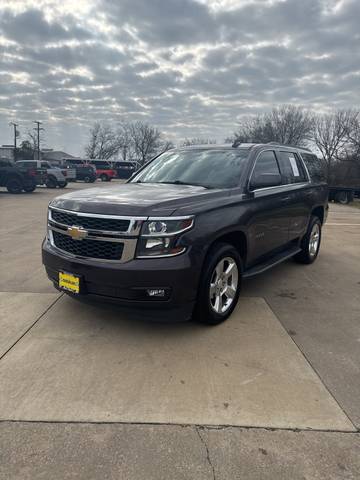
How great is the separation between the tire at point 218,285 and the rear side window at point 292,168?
6.65 ft

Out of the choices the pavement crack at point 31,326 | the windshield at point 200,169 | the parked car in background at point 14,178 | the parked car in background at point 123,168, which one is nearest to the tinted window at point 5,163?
the parked car in background at point 14,178

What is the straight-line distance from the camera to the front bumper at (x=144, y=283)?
3027 millimetres

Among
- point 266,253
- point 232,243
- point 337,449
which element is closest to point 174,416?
point 337,449

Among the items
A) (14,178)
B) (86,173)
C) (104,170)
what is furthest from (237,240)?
(104,170)

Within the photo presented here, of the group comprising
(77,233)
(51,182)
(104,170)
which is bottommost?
(51,182)

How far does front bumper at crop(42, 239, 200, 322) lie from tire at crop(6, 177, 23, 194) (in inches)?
746

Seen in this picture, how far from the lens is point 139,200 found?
3316 millimetres

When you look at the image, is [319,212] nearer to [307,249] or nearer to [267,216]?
[307,249]

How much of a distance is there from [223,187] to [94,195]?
141 cm

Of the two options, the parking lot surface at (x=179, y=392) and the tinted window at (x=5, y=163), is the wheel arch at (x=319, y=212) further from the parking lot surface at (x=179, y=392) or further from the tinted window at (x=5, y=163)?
the tinted window at (x=5, y=163)

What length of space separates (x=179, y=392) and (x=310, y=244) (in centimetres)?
434

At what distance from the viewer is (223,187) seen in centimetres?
401

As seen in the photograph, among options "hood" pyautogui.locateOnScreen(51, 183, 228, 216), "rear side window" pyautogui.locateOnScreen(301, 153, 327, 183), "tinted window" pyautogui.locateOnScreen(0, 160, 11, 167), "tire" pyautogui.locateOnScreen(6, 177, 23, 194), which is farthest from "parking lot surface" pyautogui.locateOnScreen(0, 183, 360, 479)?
"tinted window" pyautogui.locateOnScreen(0, 160, 11, 167)

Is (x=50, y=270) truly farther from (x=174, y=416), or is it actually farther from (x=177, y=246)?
(x=174, y=416)
